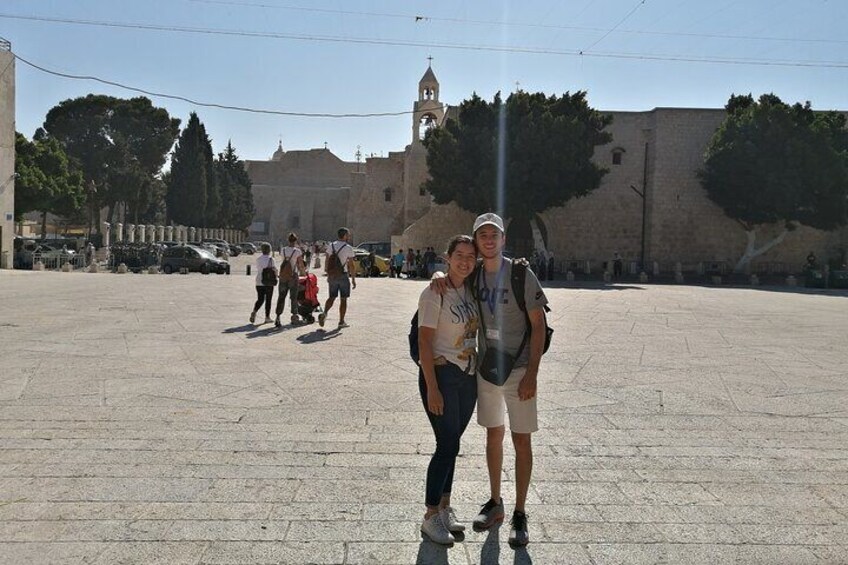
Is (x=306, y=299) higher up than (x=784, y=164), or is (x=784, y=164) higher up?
(x=784, y=164)

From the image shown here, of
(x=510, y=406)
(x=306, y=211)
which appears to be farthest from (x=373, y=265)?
(x=306, y=211)

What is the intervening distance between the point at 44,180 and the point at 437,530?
40537 millimetres

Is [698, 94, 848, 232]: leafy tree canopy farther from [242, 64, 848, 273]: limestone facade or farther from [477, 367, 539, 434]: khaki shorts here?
[477, 367, 539, 434]: khaki shorts

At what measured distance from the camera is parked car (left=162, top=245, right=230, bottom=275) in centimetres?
2878

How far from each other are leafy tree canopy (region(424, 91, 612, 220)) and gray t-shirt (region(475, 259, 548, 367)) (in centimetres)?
2707

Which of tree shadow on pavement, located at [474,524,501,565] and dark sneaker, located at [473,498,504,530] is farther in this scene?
dark sneaker, located at [473,498,504,530]

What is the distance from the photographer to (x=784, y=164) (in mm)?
29922

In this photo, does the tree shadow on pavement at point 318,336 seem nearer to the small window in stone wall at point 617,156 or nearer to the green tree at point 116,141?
the small window in stone wall at point 617,156

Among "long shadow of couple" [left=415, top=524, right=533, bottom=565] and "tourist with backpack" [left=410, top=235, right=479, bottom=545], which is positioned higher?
"tourist with backpack" [left=410, top=235, right=479, bottom=545]

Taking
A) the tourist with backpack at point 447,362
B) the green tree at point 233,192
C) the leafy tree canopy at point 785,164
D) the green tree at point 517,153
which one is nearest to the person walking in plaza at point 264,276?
the tourist with backpack at point 447,362

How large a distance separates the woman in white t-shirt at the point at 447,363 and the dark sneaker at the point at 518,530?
9.2 inches

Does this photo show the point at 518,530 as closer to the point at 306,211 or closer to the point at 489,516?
the point at 489,516

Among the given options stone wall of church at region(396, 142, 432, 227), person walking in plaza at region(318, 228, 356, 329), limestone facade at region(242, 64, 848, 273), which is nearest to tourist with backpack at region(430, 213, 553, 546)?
person walking in plaza at region(318, 228, 356, 329)

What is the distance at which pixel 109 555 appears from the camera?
3.01 m
